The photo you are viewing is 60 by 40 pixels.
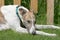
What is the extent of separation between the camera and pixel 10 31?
6.02 m

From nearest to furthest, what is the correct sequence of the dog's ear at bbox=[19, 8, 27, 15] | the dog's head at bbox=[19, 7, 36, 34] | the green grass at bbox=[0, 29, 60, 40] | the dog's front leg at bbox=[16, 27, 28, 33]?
the green grass at bbox=[0, 29, 60, 40]
the dog's head at bbox=[19, 7, 36, 34]
the dog's front leg at bbox=[16, 27, 28, 33]
the dog's ear at bbox=[19, 8, 27, 15]

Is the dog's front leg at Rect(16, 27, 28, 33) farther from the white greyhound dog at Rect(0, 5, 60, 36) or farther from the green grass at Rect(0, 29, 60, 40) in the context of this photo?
the green grass at Rect(0, 29, 60, 40)

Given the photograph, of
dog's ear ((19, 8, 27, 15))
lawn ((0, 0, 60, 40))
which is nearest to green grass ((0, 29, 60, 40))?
lawn ((0, 0, 60, 40))

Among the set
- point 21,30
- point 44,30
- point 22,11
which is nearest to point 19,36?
point 21,30

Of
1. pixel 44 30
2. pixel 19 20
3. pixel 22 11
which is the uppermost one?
pixel 22 11

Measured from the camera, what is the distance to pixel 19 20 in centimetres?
608

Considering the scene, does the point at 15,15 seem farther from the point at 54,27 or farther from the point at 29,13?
the point at 54,27

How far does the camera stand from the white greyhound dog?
19.0 feet

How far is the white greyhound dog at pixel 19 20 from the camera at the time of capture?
19.0 feet

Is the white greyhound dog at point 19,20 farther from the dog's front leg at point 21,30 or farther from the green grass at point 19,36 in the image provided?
the green grass at point 19,36

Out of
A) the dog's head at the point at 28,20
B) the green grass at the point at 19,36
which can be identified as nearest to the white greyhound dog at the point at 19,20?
the dog's head at the point at 28,20

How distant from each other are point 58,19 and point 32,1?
2.88 feet

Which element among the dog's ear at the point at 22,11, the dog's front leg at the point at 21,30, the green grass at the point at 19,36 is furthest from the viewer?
the dog's ear at the point at 22,11

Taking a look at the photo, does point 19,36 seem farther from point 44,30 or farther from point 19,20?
point 44,30
